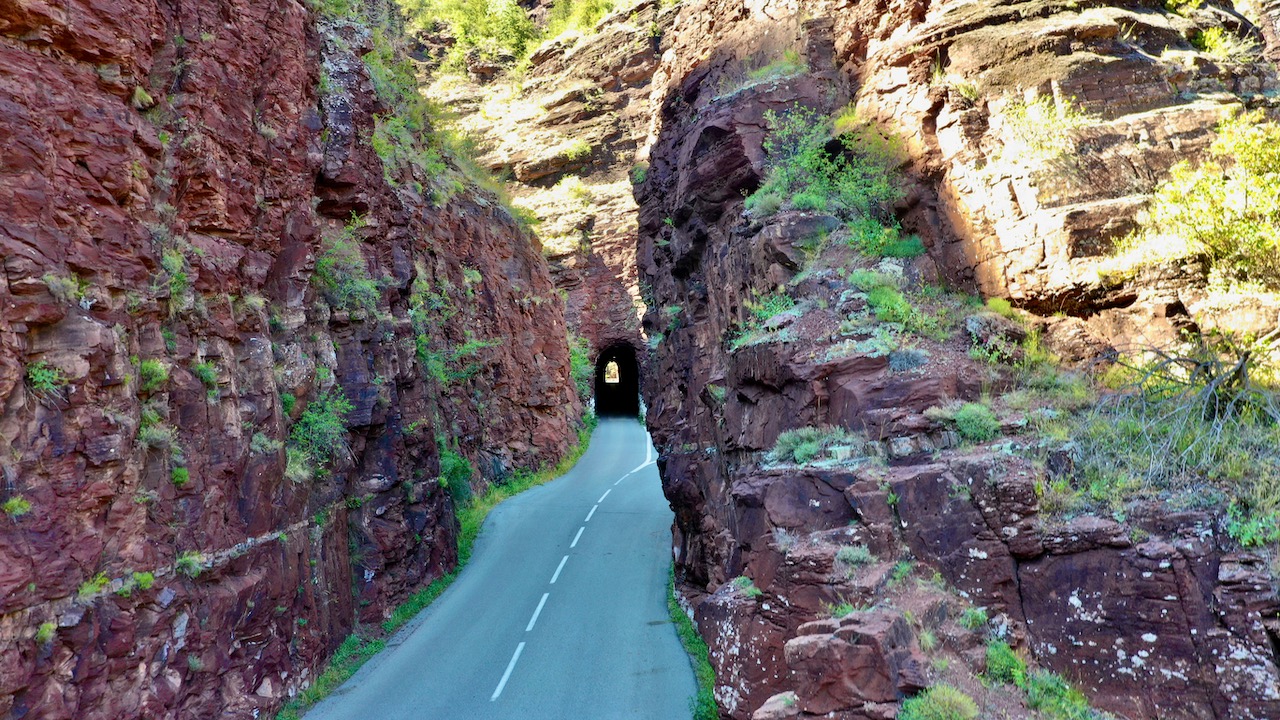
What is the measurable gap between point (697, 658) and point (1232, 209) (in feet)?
35.3

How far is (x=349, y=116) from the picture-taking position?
15391 mm

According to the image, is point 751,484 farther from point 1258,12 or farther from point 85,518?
point 1258,12

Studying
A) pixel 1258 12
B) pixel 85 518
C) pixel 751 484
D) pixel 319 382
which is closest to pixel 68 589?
pixel 85 518

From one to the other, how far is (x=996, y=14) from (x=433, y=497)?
15.7 m

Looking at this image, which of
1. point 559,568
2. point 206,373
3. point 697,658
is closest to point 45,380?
point 206,373

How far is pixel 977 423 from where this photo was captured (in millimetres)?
7922

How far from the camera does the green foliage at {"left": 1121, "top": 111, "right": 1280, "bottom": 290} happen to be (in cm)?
795

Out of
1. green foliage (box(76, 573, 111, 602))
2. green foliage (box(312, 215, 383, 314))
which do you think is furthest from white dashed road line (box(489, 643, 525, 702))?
green foliage (box(312, 215, 383, 314))

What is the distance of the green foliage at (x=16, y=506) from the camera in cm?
642

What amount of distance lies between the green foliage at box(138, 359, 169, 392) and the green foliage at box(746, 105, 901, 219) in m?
9.85

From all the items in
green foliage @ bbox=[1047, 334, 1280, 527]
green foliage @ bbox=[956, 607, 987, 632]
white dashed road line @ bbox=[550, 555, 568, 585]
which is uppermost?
Answer: green foliage @ bbox=[1047, 334, 1280, 527]

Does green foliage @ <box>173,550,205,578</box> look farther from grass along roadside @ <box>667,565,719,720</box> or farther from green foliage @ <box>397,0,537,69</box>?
green foliage @ <box>397,0,537,69</box>

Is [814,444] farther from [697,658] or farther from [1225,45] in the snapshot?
[1225,45]

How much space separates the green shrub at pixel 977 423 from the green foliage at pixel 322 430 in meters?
10.3
